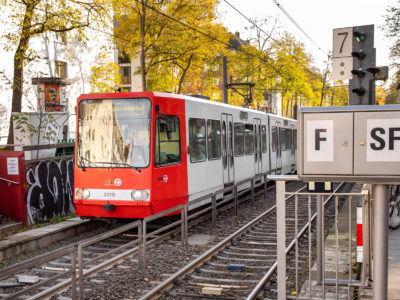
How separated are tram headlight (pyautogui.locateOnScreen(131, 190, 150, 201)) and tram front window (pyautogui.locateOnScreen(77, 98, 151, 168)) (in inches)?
20.5

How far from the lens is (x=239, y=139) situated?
17297mm

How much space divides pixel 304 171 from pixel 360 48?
17.7 ft

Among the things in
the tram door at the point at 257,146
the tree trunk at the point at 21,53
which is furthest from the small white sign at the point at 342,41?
the tree trunk at the point at 21,53

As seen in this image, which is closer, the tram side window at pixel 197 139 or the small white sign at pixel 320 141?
the small white sign at pixel 320 141

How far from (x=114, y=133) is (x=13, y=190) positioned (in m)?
2.90

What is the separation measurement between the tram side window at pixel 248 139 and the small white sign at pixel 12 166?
26.4 ft

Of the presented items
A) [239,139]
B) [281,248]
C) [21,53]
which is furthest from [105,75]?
[281,248]

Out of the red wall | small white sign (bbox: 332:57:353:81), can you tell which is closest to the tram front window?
the red wall

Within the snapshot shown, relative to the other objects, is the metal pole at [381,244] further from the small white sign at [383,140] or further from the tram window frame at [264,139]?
the tram window frame at [264,139]

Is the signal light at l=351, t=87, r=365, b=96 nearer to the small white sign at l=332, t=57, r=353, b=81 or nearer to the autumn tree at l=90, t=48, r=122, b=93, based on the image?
the small white sign at l=332, t=57, r=353, b=81

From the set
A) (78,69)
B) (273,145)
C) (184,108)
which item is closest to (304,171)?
(184,108)

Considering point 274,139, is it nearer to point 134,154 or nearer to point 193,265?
point 134,154

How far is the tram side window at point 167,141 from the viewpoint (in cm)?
1127

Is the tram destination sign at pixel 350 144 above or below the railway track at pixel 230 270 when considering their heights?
above
